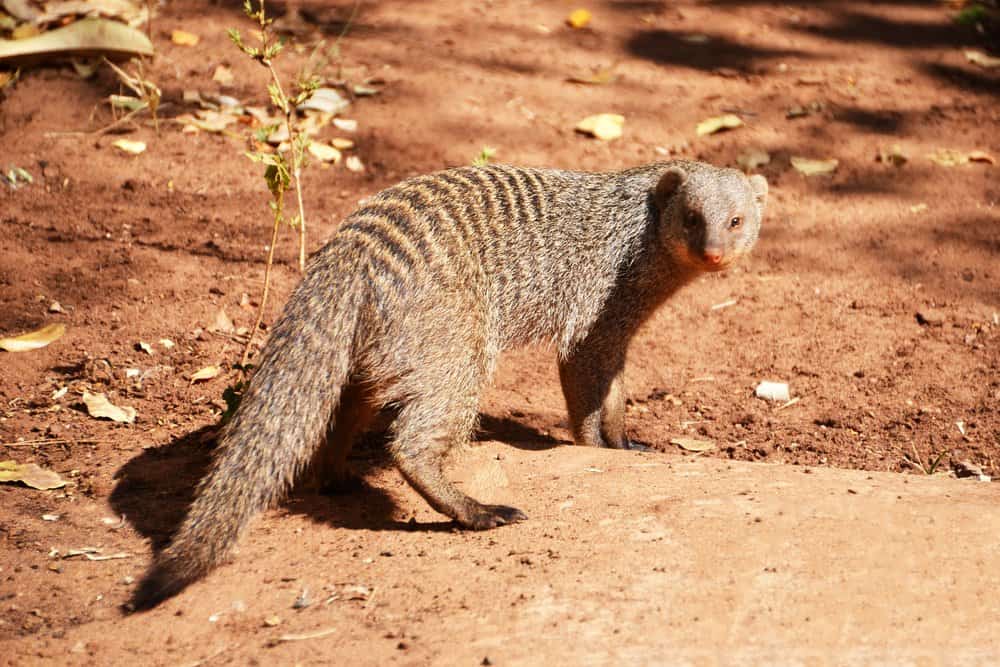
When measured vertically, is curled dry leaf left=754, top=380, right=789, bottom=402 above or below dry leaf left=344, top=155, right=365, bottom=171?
below

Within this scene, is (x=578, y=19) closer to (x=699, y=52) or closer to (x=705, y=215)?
(x=699, y=52)

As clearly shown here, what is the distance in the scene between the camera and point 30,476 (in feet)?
9.40

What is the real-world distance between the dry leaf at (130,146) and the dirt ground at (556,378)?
A: 0.06 meters

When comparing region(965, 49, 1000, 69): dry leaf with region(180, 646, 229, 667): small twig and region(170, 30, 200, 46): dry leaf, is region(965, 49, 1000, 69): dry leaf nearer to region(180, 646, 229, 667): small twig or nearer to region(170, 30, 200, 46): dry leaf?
region(170, 30, 200, 46): dry leaf

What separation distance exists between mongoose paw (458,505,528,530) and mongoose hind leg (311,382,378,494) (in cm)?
49

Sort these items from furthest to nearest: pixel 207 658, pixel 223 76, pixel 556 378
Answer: pixel 223 76 < pixel 556 378 < pixel 207 658

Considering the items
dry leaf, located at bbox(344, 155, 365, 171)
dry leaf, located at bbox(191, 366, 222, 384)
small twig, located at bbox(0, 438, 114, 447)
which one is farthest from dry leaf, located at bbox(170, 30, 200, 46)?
small twig, located at bbox(0, 438, 114, 447)

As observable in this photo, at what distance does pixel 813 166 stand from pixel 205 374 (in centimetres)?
→ 315

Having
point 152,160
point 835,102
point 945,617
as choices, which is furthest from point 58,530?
point 835,102

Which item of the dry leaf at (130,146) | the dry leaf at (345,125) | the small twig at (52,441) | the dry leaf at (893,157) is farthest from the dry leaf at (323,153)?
the dry leaf at (893,157)

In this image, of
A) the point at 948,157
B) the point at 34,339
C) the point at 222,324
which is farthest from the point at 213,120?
the point at 948,157

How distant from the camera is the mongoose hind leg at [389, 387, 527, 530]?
107 inches

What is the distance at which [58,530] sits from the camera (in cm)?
266

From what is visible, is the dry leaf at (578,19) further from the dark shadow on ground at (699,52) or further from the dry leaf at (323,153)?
the dry leaf at (323,153)
